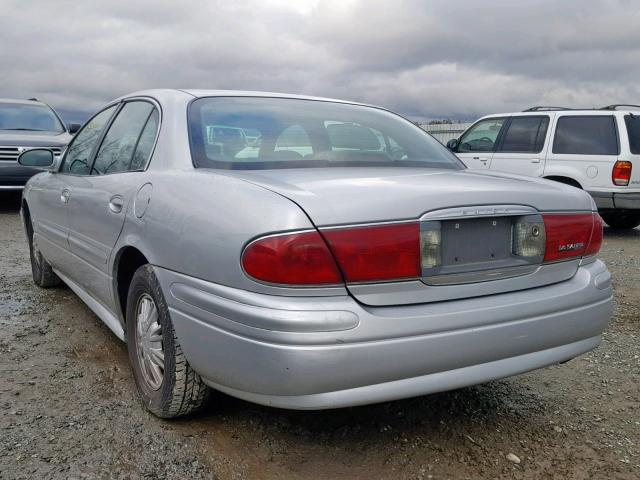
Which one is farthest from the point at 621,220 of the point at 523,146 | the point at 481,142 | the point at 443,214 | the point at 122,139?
the point at 443,214

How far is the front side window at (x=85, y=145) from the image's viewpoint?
3844 mm

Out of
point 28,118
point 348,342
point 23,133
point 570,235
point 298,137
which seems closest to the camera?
point 348,342

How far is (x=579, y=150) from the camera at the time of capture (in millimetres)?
8609

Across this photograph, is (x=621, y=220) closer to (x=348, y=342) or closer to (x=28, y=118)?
(x=348, y=342)

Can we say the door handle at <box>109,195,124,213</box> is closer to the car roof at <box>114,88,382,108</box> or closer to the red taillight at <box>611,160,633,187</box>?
the car roof at <box>114,88,382,108</box>

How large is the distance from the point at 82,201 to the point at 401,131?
6.01ft

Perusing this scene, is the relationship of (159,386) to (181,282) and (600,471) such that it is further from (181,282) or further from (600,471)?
(600,471)

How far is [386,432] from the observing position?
8.71 ft

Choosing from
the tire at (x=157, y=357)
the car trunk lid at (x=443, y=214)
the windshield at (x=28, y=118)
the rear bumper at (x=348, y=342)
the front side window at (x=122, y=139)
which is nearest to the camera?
the rear bumper at (x=348, y=342)

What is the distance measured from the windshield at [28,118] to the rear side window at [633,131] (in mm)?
9063

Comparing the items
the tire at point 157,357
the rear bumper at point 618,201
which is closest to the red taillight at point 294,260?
the tire at point 157,357

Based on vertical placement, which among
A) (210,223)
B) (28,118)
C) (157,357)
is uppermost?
(28,118)

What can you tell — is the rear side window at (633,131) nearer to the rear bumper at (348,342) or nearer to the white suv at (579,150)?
the white suv at (579,150)

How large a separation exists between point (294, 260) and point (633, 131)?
25.4ft
